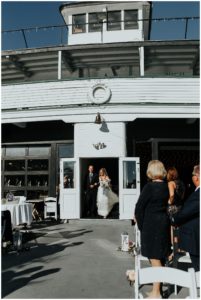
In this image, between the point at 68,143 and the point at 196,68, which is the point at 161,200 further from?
the point at 196,68

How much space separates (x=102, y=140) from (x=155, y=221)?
8303 millimetres

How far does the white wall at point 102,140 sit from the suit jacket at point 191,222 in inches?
333

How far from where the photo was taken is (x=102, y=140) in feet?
41.7

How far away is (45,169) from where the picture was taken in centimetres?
1459

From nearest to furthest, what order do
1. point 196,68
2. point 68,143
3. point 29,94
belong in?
1. point 29,94
2. point 68,143
3. point 196,68

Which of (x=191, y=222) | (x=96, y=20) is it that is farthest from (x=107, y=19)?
(x=191, y=222)

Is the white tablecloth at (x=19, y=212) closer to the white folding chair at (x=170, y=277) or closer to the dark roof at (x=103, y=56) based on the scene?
the dark roof at (x=103, y=56)

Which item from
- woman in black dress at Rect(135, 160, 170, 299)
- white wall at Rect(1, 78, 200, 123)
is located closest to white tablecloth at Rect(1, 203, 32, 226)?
white wall at Rect(1, 78, 200, 123)

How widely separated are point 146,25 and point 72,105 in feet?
24.1

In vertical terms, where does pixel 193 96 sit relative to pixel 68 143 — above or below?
above

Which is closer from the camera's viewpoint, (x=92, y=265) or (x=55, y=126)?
(x=92, y=265)

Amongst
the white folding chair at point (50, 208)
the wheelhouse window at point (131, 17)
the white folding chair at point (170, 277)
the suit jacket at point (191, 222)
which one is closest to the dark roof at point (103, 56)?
the wheelhouse window at point (131, 17)

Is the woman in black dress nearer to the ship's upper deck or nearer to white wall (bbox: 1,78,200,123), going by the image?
white wall (bbox: 1,78,200,123)

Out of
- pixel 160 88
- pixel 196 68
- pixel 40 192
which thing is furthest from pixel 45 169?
pixel 196 68
